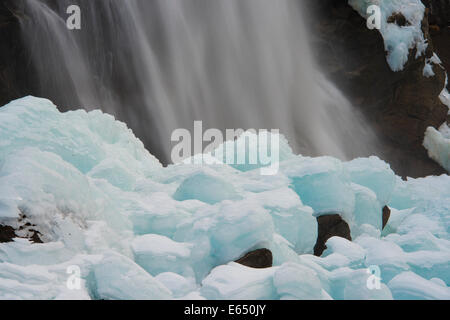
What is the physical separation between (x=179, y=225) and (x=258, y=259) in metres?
0.91

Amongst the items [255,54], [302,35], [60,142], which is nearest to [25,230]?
[60,142]

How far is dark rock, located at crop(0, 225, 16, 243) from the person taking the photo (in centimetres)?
368

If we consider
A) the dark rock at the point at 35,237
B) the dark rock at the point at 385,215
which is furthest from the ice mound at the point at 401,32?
the dark rock at the point at 35,237

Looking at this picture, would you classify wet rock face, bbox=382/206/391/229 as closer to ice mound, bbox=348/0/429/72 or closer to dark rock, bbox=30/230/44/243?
dark rock, bbox=30/230/44/243

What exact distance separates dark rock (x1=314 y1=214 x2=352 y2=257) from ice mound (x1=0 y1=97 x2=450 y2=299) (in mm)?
125

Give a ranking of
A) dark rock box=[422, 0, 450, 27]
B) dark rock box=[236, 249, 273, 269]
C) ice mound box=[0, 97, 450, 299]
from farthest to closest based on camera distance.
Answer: dark rock box=[422, 0, 450, 27]
dark rock box=[236, 249, 273, 269]
ice mound box=[0, 97, 450, 299]

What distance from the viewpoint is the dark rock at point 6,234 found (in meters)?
3.68

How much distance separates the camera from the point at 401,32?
524 inches

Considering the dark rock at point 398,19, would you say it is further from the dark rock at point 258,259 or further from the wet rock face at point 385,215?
the dark rock at point 258,259

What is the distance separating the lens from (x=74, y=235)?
3994mm

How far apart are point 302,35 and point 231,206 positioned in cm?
1032

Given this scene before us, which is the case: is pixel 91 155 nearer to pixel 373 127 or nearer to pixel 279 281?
pixel 279 281

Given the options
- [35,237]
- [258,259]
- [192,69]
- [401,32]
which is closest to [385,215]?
[258,259]

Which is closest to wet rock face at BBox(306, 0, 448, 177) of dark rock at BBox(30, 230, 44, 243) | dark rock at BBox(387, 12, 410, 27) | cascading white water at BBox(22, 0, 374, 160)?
dark rock at BBox(387, 12, 410, 27)
